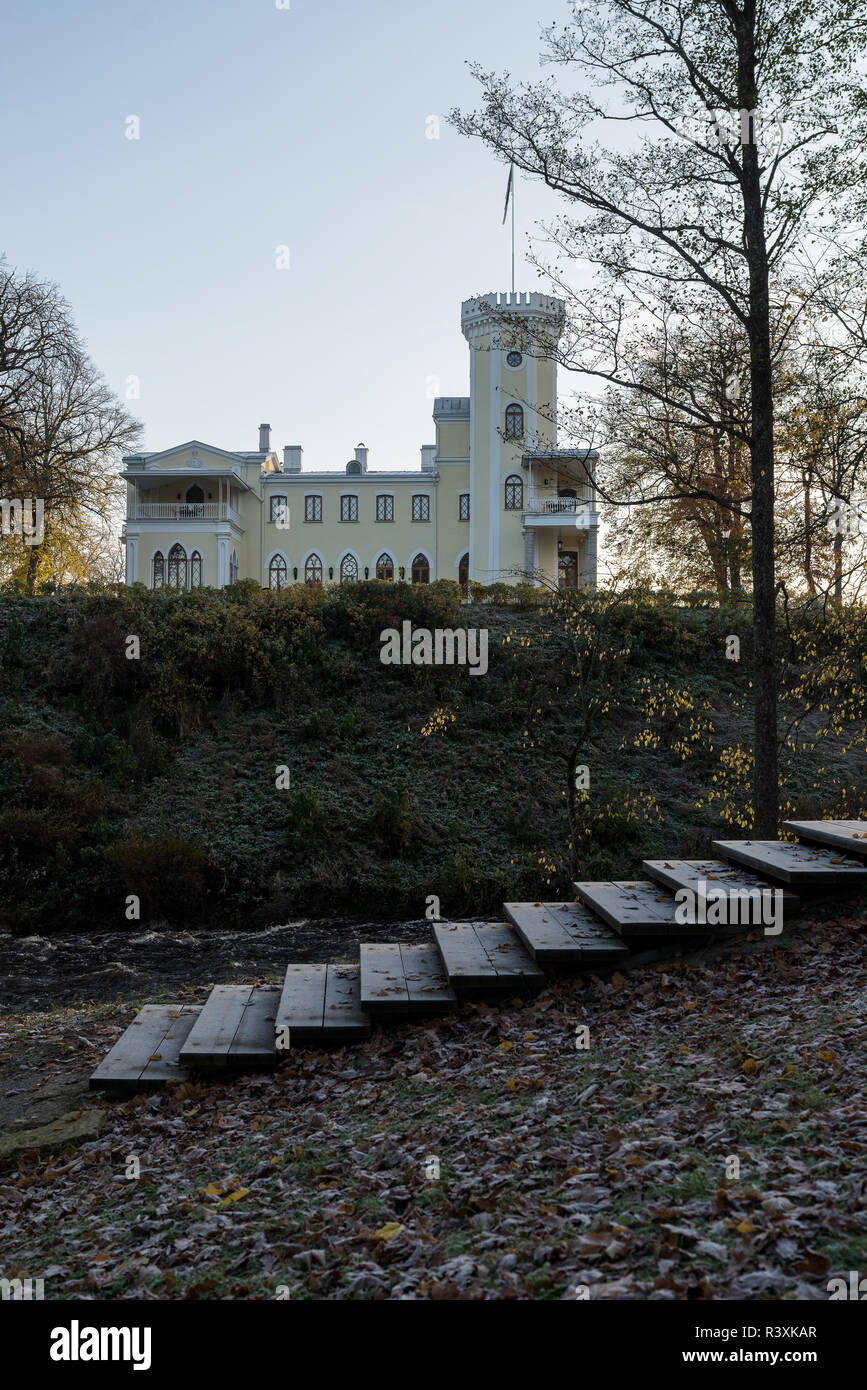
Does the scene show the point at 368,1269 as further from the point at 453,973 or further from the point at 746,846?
the point at 746,846

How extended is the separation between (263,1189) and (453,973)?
6.61 feet

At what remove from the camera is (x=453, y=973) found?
5785 mm

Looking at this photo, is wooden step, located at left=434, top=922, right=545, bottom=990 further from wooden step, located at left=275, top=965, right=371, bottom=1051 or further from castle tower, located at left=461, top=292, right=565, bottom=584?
castle tower, located at left=461, top=292, right=565, bottom=584

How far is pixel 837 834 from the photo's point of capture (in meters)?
6.75

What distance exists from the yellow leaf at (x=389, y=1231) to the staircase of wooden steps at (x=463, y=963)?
6.98 ft

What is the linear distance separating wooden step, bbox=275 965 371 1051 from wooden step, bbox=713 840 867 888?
2.82 metres

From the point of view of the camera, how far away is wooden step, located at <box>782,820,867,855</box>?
639cm

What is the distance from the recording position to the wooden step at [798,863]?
6.06 meters

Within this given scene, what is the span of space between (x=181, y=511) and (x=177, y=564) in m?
2.13

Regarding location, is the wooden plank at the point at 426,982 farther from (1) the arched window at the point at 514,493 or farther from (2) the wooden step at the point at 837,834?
(1) the arched window at the point at 514,493

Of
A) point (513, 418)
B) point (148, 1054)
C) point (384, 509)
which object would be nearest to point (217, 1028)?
point (148, 1054)

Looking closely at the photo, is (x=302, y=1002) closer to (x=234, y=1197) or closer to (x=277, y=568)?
(x=234, y=1197)

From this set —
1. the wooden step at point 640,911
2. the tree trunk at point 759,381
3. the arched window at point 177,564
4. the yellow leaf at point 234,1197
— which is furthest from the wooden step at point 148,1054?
the arched window at point 177,564

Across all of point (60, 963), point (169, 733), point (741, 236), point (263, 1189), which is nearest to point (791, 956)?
point (263, 1189)
